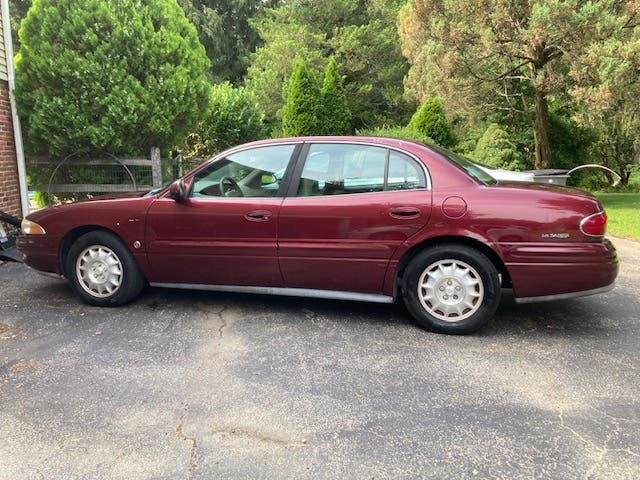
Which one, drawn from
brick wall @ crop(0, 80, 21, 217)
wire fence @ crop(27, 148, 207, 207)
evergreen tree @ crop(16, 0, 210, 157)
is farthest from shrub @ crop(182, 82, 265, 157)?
brick wall @ crop(0, 80, 21, 217)

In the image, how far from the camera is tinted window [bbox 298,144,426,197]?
3.90m

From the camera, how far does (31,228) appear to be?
473 cm

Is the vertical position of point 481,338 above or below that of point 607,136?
below

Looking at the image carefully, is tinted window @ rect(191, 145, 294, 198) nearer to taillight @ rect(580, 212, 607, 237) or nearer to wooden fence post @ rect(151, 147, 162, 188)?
taillight @ rect(580, 212, 607, 237)

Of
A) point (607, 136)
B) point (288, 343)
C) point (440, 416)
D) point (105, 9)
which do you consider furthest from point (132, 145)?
point (607, 136)

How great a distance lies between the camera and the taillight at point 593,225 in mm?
3559

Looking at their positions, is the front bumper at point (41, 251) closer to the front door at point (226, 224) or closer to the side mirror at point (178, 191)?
the front door at point (226, 224)

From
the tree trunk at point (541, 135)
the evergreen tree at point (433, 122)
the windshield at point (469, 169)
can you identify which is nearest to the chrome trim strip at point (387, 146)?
the windshield at point (469, 169)

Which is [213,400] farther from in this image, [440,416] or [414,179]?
[414,179]

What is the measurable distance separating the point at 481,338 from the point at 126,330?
9.25 feet

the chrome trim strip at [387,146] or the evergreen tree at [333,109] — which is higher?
the evergreen tree at [333,109]

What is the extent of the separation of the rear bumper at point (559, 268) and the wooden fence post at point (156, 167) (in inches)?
284

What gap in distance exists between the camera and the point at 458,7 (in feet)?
41.0

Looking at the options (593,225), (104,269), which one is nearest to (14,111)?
(104,269)
